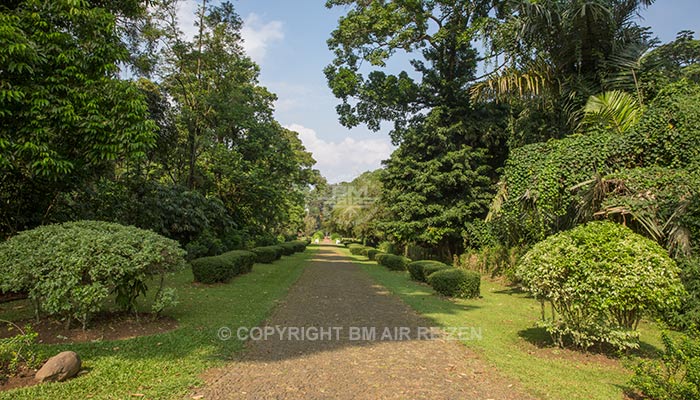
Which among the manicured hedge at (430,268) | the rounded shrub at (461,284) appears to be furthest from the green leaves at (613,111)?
the manicured hedge at (430,268)

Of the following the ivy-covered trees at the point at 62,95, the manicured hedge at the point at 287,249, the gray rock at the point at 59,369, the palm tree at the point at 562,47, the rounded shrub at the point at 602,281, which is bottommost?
the manicured hedge at the point at 287,249

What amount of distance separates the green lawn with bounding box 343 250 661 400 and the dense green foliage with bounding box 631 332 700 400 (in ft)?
1.15

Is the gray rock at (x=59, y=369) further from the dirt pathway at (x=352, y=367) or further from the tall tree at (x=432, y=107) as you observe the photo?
the tall tree at (x=432, y=107)

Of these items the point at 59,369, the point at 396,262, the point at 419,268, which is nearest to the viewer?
the point at 59,369

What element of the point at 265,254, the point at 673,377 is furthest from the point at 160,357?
the point at 265,254

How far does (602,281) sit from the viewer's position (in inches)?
202

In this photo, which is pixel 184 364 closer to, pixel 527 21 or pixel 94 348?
pixel 94 348

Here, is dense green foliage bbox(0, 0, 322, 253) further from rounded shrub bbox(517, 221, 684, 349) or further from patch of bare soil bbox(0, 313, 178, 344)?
rounded shrub bbox(517, 221, 684, 349)

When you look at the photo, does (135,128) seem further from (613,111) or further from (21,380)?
(613,111)

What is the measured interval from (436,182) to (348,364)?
13.3m

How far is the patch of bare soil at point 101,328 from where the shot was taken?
5496 millimetres

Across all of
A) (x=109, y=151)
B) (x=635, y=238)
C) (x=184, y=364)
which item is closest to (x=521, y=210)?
(x=635, y=238)

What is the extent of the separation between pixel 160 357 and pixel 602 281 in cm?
603

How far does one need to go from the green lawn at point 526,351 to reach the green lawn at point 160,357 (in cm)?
380
